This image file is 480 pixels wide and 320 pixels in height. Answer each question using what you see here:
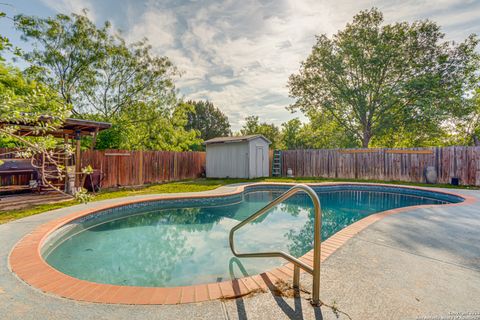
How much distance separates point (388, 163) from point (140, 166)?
13.0 metres

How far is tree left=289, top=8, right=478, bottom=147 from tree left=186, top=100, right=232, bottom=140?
15280 millimetres

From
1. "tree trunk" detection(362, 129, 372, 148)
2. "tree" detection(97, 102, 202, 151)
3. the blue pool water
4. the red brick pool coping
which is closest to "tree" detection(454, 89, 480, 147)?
"tree trunk" detection(362, 129, 372, 148)

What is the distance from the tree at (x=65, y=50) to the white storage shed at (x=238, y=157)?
8151 millimetres

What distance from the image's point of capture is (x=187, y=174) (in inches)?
543

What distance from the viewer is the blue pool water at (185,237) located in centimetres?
338

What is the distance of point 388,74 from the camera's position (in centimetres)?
1526

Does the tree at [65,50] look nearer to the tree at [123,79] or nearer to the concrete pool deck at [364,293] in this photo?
the tree at [123,79]

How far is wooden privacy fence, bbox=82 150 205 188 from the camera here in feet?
31.4

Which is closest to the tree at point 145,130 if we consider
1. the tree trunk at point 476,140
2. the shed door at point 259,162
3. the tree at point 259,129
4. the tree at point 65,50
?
the tree at point 65,50

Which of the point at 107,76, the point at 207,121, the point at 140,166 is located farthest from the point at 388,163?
the point at 207,121

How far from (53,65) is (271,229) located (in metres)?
14.4

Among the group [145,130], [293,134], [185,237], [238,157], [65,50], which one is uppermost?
[65,50]

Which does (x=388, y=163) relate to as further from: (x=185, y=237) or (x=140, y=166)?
A: (x=140, y=166)

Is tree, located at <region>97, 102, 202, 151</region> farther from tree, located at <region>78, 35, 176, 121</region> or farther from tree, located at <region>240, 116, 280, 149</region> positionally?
tree, located at <region>240, 116, 280, 149</region>
